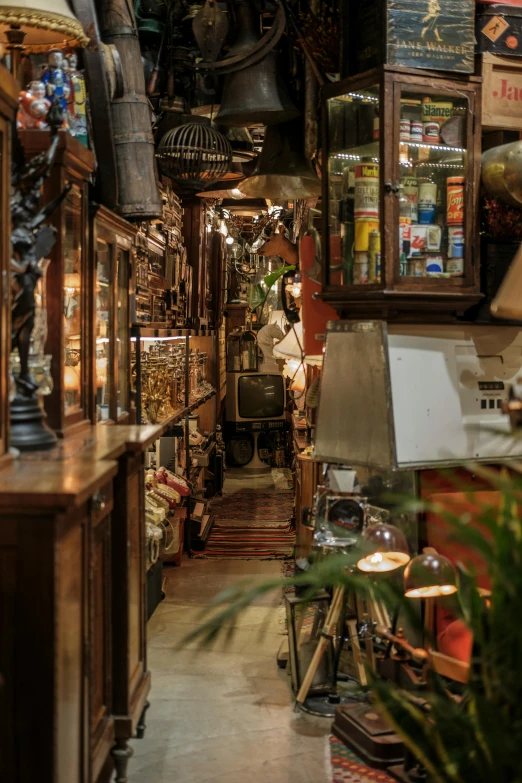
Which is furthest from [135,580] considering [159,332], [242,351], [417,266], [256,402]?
[242,351]

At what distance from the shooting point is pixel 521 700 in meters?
1.47

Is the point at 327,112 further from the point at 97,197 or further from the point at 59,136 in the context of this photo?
the point at 59,136

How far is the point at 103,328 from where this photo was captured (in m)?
3.61

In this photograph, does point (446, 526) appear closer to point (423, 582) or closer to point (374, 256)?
point (423, 582)

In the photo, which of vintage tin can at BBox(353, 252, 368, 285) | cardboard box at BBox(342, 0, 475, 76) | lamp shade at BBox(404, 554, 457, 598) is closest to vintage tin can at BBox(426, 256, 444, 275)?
vintage tin can at BBox(353, 252, 368, 285)

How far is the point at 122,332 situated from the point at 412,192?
1542mm

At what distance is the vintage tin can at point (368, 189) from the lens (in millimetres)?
4258

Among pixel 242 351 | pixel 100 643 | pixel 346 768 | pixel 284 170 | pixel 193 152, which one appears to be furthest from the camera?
pixel 242 351

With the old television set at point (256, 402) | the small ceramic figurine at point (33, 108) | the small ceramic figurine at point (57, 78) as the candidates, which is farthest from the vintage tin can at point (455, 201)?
the old television set at point (256, 402)

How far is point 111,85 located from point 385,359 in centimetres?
172

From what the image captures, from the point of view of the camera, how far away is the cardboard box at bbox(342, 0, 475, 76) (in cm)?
417

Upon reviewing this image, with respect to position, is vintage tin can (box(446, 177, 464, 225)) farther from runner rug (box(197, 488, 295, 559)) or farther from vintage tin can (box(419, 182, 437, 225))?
runner rug (box(197, 488, 295, 559))

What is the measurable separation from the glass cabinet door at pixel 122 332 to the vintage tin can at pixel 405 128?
1.41 metres

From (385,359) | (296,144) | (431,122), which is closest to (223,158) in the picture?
(296,144)
